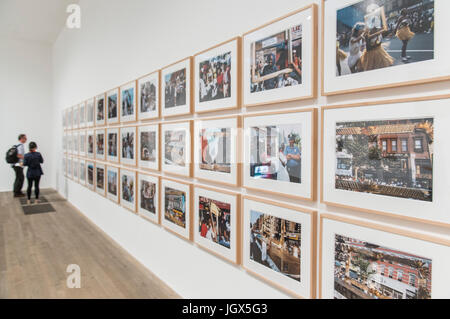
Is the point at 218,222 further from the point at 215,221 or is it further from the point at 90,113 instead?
the point at 90,113

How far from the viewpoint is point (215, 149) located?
230 centimetres

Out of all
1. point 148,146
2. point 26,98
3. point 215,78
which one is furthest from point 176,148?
point 26,98

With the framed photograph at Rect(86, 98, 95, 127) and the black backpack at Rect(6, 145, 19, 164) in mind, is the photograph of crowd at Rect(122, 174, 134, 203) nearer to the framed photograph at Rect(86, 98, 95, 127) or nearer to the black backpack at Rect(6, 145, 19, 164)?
the framed photograph at Rect(86, 98, 95, 127)

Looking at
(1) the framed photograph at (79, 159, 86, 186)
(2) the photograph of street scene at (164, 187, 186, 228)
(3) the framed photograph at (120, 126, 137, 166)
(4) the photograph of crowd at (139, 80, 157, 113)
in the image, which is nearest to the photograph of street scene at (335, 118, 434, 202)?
(2) the photograph of street scene at (164, 187, 186, 228)

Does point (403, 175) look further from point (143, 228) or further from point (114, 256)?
point (114, 256)

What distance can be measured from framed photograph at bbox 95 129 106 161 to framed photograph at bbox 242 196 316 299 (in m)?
3.38

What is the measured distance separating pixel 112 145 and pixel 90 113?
1.38 meters

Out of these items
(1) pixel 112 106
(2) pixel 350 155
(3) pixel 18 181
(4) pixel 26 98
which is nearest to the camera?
(2) pixel 350 155

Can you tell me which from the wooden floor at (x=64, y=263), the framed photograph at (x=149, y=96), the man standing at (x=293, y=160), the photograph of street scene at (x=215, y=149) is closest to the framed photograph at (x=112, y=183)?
the wooden floor at (x=64, y=263)

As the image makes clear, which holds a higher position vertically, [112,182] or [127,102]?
[127,102]

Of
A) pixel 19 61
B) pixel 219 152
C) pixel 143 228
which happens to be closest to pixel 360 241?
pixel 219 152

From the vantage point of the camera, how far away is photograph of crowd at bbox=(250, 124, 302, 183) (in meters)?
1.68

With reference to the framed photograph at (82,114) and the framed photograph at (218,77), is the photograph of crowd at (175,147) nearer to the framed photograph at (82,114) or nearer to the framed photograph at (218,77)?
the framed photograph at (218,77)

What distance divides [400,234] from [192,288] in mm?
1956
